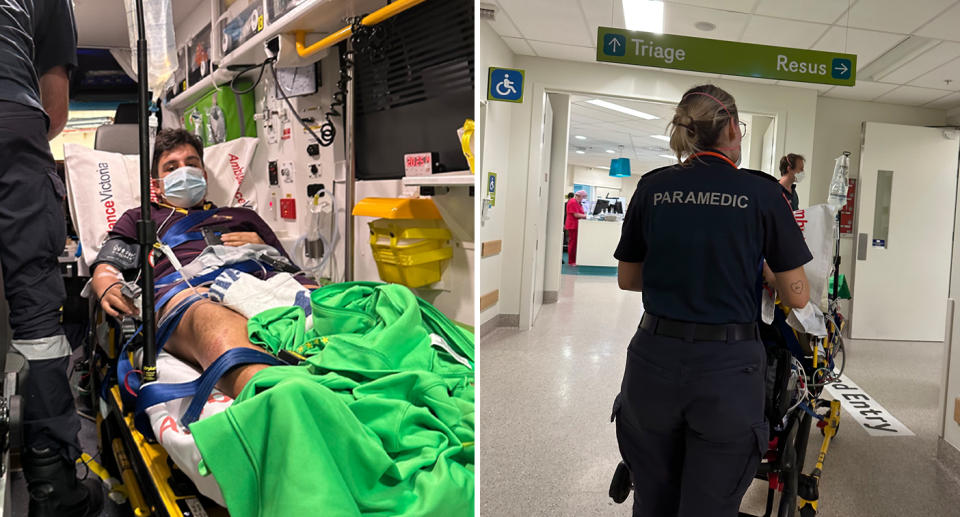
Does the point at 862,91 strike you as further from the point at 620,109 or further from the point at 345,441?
the point at 345,441

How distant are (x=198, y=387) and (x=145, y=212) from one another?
0.44 metres

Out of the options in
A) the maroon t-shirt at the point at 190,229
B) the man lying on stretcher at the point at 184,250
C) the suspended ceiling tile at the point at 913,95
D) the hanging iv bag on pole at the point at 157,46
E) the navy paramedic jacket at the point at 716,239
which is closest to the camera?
the hanging iv bag on pole at the point at 157,46

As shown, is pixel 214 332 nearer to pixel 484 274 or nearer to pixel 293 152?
pixel 293 152

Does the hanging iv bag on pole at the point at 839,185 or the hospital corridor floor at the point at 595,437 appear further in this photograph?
the hanging iv bag on pole at the point at 839,185

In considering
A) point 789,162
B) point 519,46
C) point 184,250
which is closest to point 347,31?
point 184,250

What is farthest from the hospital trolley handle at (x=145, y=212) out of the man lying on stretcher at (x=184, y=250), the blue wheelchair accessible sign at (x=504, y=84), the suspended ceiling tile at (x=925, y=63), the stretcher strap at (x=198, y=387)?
the suspended ceiling tile at (x=925, y=63)

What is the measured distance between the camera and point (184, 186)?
7.86 feet

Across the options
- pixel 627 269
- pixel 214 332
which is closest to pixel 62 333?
pixel 214 332

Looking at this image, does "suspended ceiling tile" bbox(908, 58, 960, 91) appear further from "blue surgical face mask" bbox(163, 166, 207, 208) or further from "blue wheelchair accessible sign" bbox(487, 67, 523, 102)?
"blue surgical face mask" bbox(163, 166, 207, 208)

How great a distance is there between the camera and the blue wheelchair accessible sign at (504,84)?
9.94 ft

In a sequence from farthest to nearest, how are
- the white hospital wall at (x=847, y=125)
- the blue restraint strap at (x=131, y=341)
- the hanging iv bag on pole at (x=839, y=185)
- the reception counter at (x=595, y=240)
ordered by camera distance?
the reception counter at (x=595, y=240)
the white hospital wall at (x=847, y=125)
the hanging iv bag on pole at (x=839, y=185)
the blue restraint strap at (x=131, y=341)

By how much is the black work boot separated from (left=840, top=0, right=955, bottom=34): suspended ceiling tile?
4.29 meters

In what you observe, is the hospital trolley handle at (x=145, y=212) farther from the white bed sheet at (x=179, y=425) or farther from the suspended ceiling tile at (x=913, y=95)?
the suspended ceiling tile at (x=913, y=95)

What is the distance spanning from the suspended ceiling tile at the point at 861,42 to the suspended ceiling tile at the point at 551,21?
62.8 inches
